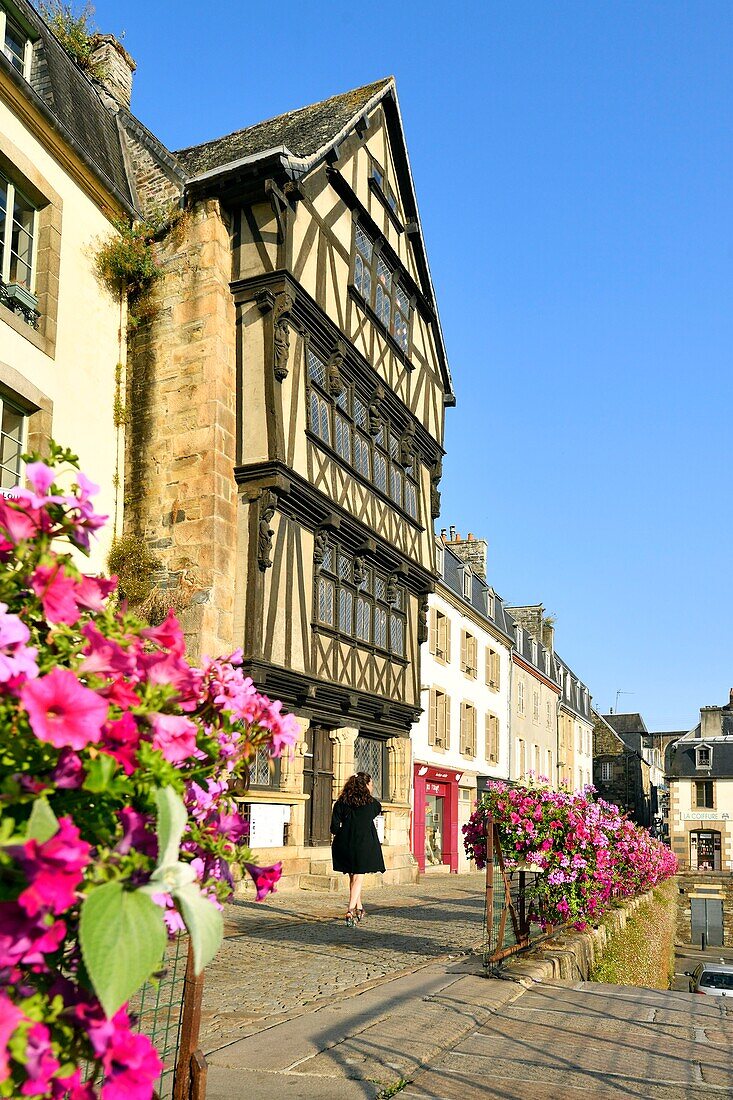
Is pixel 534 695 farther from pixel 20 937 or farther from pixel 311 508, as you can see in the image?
pixel 20 937

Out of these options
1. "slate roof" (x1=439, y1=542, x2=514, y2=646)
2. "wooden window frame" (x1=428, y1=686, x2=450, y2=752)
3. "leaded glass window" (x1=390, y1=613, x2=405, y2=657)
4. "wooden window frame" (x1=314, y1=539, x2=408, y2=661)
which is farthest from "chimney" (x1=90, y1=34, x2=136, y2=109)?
"wooden window frame" (x1=428, y1=686, x2=450, y2=752)

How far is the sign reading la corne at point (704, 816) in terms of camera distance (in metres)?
46.2

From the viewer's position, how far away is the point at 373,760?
1834 centimetres

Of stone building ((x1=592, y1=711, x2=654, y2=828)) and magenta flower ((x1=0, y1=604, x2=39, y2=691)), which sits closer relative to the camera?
magenta flower ((x1=0, y1=604, x2=39, y2=691))

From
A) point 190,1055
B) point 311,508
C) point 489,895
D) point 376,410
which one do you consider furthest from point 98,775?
A: point 376,410

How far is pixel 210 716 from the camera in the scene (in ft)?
7.66

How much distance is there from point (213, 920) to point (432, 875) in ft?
77.6

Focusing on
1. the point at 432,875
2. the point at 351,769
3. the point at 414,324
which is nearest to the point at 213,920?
the point at 351,769

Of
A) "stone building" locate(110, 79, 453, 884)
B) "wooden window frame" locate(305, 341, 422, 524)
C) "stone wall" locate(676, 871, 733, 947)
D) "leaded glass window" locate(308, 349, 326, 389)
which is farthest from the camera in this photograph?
"stone wall" locate(676, 871, 733, 947)

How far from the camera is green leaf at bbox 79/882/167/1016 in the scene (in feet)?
4.37

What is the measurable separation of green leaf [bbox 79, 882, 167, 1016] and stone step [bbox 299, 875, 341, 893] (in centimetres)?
1424

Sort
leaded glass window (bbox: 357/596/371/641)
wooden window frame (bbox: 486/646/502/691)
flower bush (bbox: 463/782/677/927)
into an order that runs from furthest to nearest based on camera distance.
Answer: wooden window frame (bbox: 486/646/502/691), leaded glass window (bbox: 357/596/371/641), flower bush (bbox: 463/782/677/927)

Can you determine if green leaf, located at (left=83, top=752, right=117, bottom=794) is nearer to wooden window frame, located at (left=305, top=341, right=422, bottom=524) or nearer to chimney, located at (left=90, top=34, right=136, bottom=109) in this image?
wooden window frame, located at (left=305, top=341, right=422, bottom=524)

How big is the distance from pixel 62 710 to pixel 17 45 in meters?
13.3
